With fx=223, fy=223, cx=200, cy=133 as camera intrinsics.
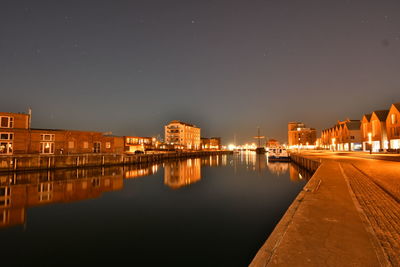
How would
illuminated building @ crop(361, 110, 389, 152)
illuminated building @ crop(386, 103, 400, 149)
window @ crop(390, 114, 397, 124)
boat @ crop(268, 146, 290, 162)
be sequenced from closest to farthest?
1. illuminated building @ crop(386, 103, 400, 149)
2. window @ crop(390, 114, 397, 124)
3. illuminated building @ crop(361, 110, 389, 152)
4. boat @ crop(268, 146, 290, 162)

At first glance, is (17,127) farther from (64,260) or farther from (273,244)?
(273,244)

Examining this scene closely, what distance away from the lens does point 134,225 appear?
42.8ft

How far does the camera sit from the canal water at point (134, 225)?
30.2ft

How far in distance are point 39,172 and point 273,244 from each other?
124 ft

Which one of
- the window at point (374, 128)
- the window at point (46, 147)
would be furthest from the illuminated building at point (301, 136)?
the window at point (46, 147)

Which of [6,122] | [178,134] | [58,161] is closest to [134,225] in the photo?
[58,161]

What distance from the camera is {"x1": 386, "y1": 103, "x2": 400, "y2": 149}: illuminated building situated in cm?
4494

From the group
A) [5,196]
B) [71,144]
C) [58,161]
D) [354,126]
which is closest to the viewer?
[5,196]

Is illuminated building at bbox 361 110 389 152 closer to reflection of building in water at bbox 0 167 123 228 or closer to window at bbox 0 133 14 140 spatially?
reflection of building in water at bbox 0 167 123 228

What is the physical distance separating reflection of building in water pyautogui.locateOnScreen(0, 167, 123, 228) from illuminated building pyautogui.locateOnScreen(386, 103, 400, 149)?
52832mm

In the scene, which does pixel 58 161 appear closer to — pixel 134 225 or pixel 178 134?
pixel 134 225

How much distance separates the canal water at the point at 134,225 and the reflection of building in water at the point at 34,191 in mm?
79

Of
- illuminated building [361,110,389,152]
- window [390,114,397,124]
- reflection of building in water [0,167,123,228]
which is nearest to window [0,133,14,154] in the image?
reflection of building in water [0,167,123,228]

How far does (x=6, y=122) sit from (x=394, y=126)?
7218 cm
